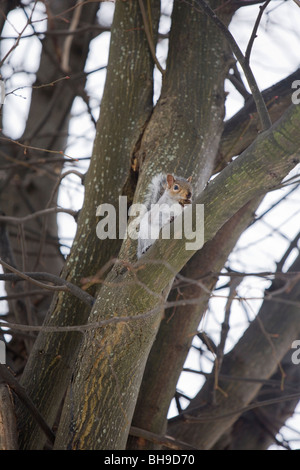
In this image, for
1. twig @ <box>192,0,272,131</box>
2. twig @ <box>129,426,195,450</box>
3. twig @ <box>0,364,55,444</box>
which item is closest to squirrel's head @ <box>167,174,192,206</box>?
twig @ <box>192,0,272,131</box>

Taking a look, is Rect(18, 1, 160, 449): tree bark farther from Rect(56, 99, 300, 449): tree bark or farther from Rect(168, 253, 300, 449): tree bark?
Rect(168, 253, 300, 449): tree bark

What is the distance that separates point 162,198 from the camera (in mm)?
2523

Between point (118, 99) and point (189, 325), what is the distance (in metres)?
1.36

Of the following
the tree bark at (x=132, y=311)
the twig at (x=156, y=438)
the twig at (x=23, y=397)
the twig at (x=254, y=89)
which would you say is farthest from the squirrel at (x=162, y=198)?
the twig at (x=156, y=438)

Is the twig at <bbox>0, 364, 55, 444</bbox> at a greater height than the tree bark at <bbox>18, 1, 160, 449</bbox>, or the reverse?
the tree bark at <bbox>18, 1, 160, 449</bbox>

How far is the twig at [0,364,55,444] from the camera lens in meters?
2.22

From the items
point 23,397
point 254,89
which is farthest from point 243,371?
point 254,89

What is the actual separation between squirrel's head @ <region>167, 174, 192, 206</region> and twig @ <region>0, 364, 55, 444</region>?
1088 mm

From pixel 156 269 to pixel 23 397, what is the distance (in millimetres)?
A: 839

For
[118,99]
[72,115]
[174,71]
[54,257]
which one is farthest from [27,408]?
[72,115]

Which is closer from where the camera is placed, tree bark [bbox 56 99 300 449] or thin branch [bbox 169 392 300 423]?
tree bark [bbox 56 99 300 449]

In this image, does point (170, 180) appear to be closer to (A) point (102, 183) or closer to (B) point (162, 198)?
(B) point (162, 198)

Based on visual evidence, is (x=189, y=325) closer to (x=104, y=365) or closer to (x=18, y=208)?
(x=104, y=365)

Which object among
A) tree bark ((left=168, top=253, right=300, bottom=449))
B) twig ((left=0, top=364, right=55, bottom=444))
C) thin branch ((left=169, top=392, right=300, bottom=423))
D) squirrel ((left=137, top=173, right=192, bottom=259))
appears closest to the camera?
twig ((left=0, top=364, right=55, bottom=444))
